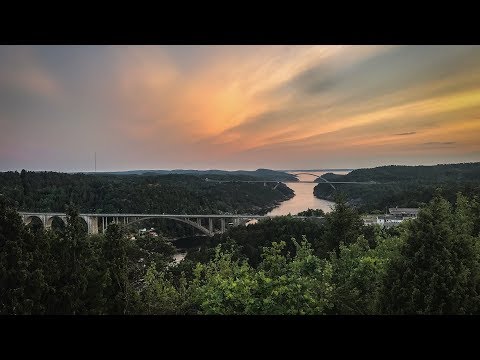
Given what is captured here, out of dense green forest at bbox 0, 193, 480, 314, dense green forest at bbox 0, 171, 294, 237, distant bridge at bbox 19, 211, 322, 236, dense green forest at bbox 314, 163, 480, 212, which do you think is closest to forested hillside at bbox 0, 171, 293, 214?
dense green forest at bbox 0, 171, 294, 237

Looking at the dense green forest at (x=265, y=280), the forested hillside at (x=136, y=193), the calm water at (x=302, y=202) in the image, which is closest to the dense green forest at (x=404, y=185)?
the calm water at (x=302, y=202)

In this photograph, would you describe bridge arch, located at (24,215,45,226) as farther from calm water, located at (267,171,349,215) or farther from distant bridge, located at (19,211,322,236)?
calm water, located at (267,171,349,215)

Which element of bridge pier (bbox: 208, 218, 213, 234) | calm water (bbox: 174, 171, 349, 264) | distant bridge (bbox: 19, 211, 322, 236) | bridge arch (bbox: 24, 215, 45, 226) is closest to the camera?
bridge arch (bbox: 24, 215, 45, 226)

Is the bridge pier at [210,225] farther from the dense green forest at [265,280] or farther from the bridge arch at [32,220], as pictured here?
the dense green forest at [265,280]
